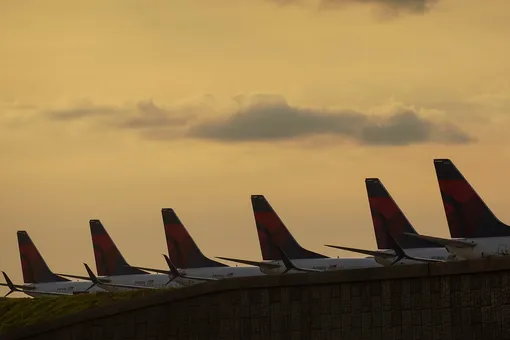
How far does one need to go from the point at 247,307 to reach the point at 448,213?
44037 millimetres

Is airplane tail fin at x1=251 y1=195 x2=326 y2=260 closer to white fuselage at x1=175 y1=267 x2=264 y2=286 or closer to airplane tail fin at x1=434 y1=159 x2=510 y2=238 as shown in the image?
white fuselage at x1=175 y1=267 x2=264 y2=286

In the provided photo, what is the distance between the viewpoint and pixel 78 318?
5316 centimetres

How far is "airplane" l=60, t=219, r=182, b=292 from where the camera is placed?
128 metres

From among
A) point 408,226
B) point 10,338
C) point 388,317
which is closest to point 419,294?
point 388,317

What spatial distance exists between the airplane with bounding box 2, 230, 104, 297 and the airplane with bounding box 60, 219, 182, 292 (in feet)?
9.44

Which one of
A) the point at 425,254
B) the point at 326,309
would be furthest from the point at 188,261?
the point at 326,309

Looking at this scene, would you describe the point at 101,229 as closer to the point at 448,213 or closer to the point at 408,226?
the point at 408,226

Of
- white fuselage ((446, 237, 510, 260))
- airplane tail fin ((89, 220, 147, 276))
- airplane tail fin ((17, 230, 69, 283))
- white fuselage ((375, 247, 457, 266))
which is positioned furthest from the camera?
airplane tail fin ((17, 230, 69, 283))

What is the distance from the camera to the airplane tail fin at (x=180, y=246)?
126250 millimetres

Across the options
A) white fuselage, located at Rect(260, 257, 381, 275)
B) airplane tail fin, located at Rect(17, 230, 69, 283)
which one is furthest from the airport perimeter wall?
airplane tail fin, located at Rect(17, 230, 69, 283)

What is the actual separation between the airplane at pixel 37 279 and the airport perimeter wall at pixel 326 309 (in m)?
82.4

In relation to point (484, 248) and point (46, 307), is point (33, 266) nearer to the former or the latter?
point (46, 307)

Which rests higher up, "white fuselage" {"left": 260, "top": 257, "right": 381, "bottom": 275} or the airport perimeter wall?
"white fuselage" {"left": 260, "top": 257, "right": 381, "bottom": 275}

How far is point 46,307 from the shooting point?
4338 inches
